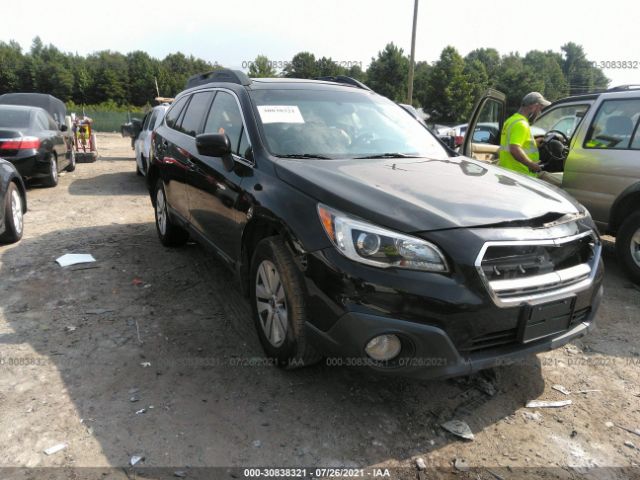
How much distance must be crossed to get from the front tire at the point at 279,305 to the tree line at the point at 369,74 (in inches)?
1658

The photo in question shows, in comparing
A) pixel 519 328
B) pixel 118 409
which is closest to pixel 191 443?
pixel 118 409

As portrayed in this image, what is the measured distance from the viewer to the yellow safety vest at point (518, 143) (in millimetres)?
5676

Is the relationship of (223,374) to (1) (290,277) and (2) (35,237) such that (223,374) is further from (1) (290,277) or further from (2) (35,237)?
(2) (35,237)

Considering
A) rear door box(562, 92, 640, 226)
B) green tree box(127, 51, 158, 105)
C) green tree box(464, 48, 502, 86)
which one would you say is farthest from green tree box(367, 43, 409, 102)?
rear door box(562, 92, 640, 226)

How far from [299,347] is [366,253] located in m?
0.73

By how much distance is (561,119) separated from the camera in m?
6.32

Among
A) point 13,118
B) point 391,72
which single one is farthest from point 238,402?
point 391,72

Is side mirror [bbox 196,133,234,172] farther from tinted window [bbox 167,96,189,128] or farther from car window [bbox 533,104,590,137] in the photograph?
car window [bbox 533,104,590,137]

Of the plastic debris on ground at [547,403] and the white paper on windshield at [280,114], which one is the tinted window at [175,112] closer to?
the white paper on windshield at [280,114]

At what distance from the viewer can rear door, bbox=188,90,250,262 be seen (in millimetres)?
3437

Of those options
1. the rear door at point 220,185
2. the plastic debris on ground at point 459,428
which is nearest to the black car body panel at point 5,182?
the rear door at point 220,185

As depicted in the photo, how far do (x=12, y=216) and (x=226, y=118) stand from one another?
341 cm

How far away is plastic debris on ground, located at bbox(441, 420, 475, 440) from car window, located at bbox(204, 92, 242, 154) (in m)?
2.26

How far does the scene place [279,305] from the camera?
290 cm
